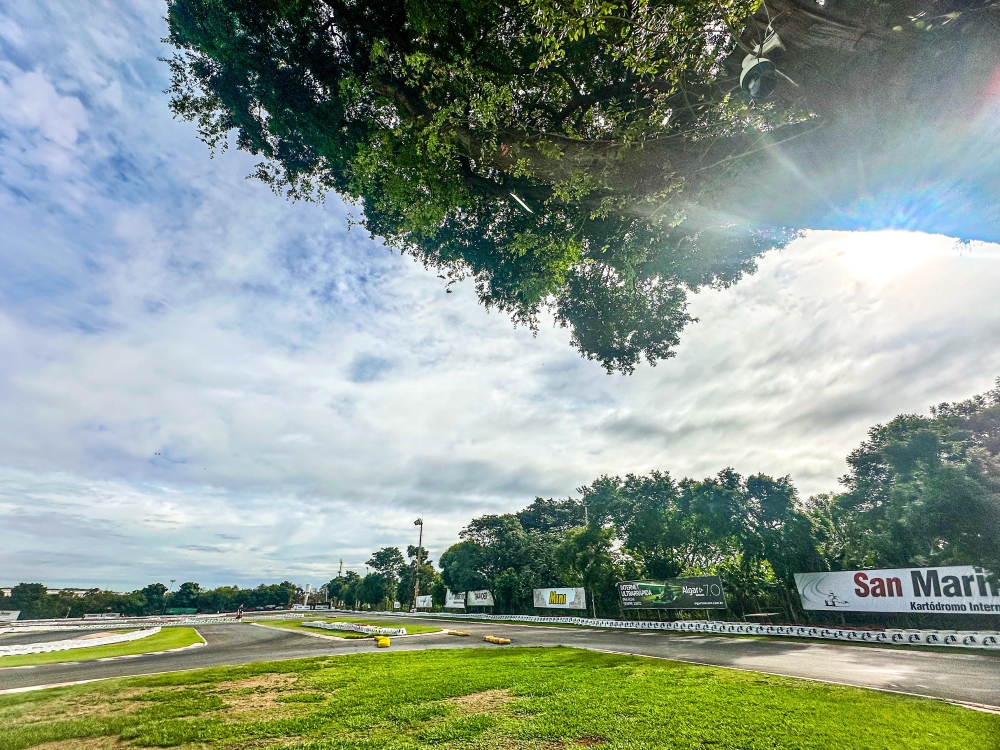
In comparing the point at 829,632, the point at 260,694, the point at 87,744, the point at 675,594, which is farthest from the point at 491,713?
the point at 675,594

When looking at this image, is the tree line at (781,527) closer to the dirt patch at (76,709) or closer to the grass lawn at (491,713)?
the grass lawn at (491,713)

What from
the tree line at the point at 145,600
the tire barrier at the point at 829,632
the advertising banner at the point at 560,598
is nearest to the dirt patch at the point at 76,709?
the tire barrier at the point at 829,632

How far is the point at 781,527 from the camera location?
29.2 m

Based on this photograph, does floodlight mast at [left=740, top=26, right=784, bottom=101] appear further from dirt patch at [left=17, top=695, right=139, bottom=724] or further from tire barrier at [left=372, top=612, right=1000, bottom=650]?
tire barrier at [left=372, top=612, right=1000, bottom=650]

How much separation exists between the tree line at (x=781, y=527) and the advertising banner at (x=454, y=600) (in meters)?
2.14

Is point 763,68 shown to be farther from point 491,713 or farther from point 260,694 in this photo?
point 260,694

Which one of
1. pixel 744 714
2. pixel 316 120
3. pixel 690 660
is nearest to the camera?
pixel 744 714

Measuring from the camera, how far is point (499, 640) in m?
20.4

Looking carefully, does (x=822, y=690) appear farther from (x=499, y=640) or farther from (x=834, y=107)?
(x=499, y=640)

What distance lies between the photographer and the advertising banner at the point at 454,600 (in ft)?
178

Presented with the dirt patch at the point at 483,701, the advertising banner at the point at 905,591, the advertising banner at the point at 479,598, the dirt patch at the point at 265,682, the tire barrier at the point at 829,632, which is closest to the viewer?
the dirt patch at the point at 483,701

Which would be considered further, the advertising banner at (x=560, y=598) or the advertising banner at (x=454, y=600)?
the advertising banner at (x=454, y=600)

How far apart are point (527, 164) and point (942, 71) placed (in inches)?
241

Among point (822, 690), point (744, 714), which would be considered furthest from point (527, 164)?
point (822, 690)
